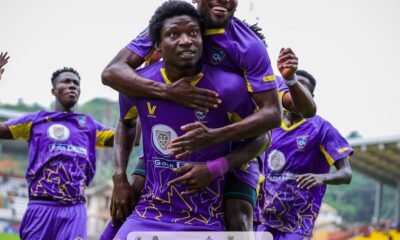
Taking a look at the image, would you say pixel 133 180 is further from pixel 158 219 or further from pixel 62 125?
pixel 62 125

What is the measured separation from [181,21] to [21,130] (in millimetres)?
4642

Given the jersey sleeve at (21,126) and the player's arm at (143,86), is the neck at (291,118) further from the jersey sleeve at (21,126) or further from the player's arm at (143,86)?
the player's arm at (143,86)

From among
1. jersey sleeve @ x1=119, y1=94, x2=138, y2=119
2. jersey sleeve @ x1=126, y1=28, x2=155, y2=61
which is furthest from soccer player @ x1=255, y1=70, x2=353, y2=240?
jersey sleeve @ x1=126, y1=28, x2=155, y2=61

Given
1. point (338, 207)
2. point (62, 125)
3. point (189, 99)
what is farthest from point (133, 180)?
point (338, 207)

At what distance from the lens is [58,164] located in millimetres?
8656

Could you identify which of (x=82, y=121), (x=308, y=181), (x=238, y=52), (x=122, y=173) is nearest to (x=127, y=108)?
(x=122, y=173)

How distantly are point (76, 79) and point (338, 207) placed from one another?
55584 millimetres

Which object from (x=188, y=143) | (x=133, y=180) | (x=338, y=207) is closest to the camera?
(x=188, y=143)

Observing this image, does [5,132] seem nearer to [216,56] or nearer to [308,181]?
[308,181]

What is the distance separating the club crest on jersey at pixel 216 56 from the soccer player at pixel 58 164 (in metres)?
4.22

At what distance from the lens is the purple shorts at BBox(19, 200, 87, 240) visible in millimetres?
8781

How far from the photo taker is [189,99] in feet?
15.3

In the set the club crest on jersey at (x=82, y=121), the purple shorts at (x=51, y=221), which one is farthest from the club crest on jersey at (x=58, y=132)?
the purple shorts at (x=51, y=221)

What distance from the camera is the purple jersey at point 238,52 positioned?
473cm
